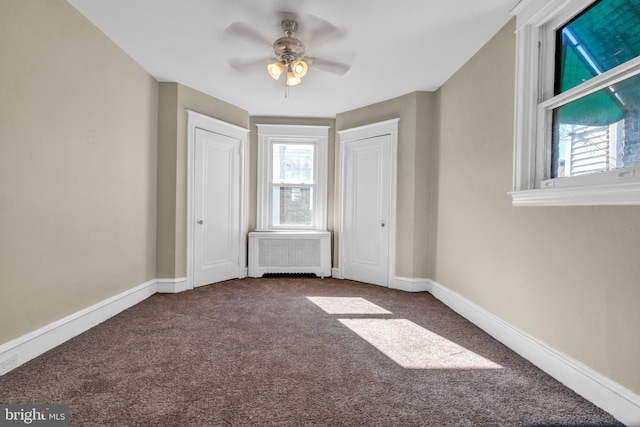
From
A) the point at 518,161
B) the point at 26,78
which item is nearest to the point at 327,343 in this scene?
the point at 518,161

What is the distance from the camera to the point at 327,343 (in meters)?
2.50

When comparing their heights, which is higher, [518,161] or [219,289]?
[518,161]

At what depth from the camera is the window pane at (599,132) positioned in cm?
169

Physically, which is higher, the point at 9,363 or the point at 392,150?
the point at 392,150

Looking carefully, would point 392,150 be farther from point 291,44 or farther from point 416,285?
point 291,44

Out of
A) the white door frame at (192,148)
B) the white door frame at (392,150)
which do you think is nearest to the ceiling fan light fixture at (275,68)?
the white door frame at (192,148)

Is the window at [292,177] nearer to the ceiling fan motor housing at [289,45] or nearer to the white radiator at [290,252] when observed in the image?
the white radiator at [290,252]

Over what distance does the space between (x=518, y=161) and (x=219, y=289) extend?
352 centimetres

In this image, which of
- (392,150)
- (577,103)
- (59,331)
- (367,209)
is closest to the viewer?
(577,103)

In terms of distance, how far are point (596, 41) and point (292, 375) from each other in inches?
106

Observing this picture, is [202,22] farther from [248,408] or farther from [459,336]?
[459,336]

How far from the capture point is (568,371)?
1.93 m

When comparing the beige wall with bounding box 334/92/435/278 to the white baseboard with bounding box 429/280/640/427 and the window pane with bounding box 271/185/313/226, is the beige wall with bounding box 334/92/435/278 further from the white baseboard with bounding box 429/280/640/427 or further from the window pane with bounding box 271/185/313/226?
the window pane with bounding box 271/185/313/226

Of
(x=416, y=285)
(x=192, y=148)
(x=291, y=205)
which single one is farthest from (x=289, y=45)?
(x=416, y=285)
